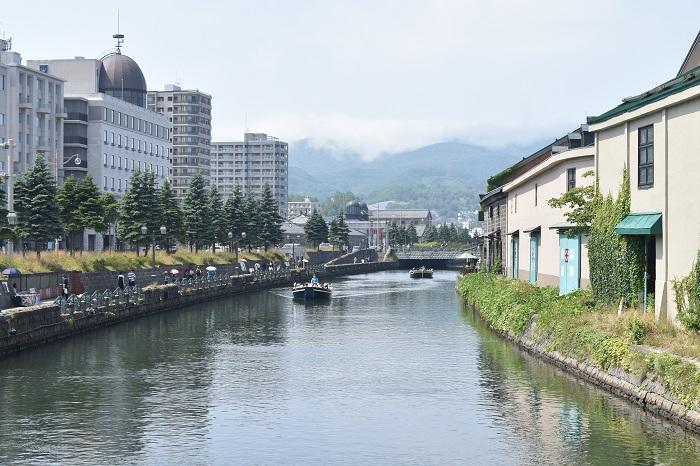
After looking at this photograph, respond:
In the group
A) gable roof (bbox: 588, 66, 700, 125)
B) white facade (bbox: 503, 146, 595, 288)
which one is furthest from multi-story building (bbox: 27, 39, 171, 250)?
gable roof (bbox: 588, 66, 700, 125)

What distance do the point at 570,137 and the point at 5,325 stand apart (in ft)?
136

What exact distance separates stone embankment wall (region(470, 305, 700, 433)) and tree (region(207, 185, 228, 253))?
90102mm

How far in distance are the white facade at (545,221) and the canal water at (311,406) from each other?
767 centimetres

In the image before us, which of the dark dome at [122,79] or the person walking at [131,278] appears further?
the dark dome at [122,79]

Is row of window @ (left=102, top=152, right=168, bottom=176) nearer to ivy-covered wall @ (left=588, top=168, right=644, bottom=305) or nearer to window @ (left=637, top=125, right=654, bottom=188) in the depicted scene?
ivy-covered wall @ (left=588, top=168, right=644, bottom=305)

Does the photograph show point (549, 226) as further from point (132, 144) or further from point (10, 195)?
Result: point (132, 144)

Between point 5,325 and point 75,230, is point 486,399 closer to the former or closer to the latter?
point 5,325

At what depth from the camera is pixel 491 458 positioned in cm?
2925

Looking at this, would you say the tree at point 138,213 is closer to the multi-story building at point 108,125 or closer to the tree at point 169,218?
the tree at point 169,218

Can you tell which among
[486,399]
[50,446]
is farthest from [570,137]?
[50,446]

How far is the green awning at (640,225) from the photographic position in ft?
136

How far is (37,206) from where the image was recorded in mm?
87250

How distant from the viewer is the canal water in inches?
1174

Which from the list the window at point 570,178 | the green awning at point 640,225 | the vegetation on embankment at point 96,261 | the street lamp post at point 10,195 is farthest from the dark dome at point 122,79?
the green awning at point 640,225
